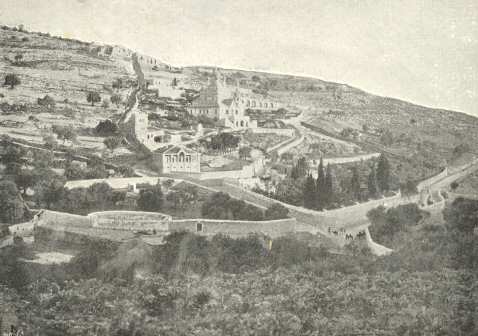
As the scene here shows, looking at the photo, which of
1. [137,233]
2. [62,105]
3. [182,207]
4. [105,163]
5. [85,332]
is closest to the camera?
[85,332]

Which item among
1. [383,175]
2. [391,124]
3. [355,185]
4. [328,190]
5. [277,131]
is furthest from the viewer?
[277,131]

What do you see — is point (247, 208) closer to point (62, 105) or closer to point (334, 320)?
point (334, 320)

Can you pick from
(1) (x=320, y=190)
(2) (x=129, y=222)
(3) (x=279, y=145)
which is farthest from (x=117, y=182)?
(3) (x=279, y=145)

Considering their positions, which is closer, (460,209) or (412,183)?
(460,209)

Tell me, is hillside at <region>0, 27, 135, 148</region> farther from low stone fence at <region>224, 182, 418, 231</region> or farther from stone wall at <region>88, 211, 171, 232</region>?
low stone fence at <region>224, 182, 418, 231</region>

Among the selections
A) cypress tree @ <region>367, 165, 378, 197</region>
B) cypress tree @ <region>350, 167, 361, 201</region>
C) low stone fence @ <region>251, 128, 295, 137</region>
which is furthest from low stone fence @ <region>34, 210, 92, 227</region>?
low stone fence @ <region>251, 128, 295, 137</region>

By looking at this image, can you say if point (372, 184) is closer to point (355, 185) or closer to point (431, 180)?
point (355, 185)

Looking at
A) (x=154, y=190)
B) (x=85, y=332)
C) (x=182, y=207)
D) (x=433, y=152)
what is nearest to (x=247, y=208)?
(x=182, y=207)

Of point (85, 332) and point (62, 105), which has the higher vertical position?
point (62, 105)
